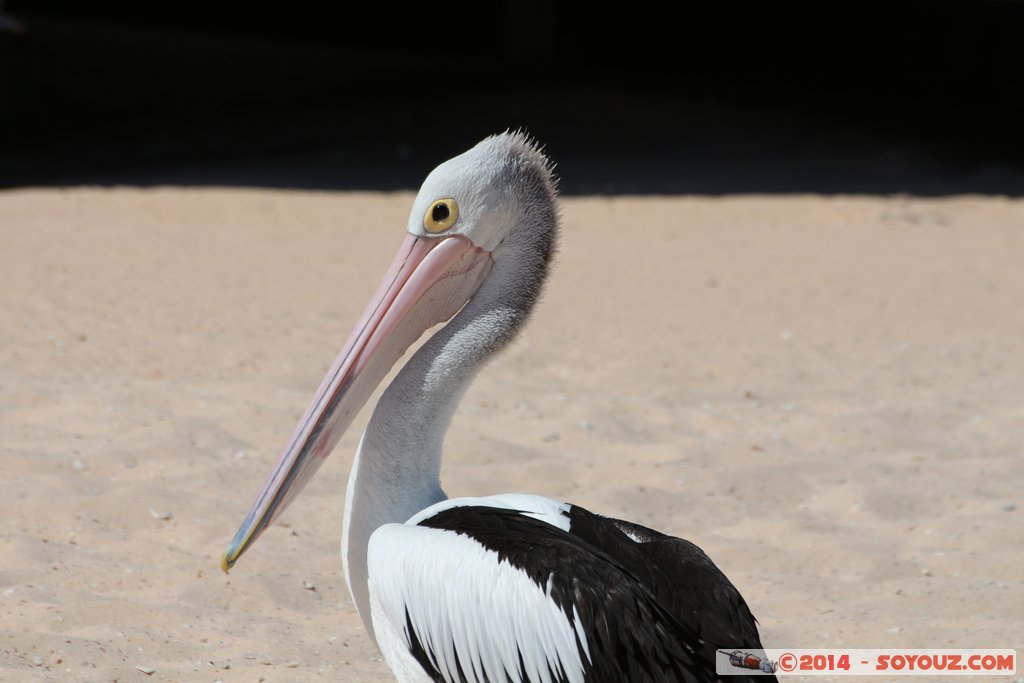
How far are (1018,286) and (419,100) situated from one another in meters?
5.16

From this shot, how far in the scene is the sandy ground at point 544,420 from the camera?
3.05 meters

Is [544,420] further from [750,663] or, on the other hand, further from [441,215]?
[750,663]

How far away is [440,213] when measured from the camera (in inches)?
104

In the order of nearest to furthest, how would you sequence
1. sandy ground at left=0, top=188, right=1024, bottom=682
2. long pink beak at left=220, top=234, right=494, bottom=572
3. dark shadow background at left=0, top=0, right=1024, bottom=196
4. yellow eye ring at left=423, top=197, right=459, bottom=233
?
long pink beak at left=220, top=234, right=494, bottom=572
yellow eye ring at left=423, top=197, right=459, bottom=233
sandy ground at left=0, top=188, right=1024, bottom=682
dark shadow background at left=0, top=0, right=1024, bottom=196

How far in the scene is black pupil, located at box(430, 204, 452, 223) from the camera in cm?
263

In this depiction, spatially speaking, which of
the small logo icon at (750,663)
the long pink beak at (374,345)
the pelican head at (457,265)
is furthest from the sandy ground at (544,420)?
the small logo icon at (750,663)

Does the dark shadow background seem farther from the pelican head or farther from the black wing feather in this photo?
the black wing feather

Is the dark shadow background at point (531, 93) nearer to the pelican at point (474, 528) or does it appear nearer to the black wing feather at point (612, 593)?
the pelican at point (474, 528)

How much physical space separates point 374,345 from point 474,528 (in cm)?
51

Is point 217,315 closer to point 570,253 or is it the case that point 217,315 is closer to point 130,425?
point 130,425

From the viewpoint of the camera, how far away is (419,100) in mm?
9977

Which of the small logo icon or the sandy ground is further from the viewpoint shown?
the sandy ground

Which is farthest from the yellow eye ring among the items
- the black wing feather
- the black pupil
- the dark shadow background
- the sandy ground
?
the dark shadow background

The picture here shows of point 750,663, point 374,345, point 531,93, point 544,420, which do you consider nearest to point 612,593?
point 750,663
